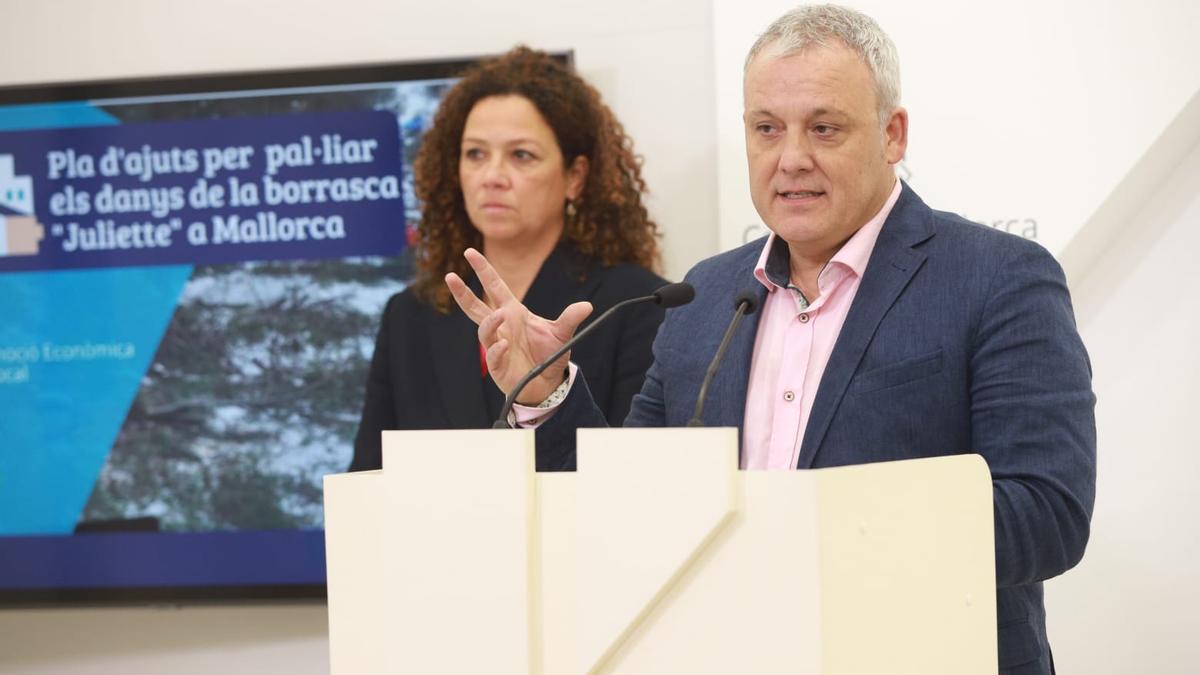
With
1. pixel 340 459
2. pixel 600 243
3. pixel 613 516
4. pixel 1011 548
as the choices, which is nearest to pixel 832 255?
pixel 1011 548

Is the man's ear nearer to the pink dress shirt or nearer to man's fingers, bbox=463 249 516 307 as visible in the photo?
the pink dress shirt

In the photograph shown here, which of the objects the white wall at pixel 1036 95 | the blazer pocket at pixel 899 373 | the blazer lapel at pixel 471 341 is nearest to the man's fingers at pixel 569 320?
the blazer pocket at pixel 899 373

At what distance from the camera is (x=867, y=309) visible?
1.72 meters

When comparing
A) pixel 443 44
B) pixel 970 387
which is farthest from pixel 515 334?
pixel 443 44

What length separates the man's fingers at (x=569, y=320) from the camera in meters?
1.55

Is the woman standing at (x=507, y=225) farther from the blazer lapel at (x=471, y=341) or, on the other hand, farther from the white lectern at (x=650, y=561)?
the white lectern at (x=650, y=561)

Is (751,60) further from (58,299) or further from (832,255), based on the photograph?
(58,299)

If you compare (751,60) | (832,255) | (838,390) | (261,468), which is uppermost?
(751,60)

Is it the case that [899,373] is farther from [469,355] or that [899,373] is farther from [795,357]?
[469,355]

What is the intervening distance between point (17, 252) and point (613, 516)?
2.72 metres

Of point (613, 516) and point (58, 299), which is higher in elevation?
point (58, 299)

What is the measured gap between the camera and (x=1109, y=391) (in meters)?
2.86

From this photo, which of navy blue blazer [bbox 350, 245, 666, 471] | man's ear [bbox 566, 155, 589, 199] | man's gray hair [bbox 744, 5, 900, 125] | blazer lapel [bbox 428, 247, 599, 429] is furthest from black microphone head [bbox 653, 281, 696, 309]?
man's ear [bbox 566, 155, 589, 199]

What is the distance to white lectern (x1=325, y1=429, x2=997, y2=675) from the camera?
42.4 inches
